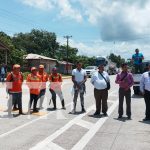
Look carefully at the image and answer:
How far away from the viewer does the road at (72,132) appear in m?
8.56

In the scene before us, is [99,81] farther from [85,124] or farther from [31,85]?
[31,85]

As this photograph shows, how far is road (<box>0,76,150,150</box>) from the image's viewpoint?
8.56 m

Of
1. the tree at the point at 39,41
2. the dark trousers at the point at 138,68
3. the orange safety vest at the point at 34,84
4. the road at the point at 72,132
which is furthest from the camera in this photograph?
the tree at the point at 39,41

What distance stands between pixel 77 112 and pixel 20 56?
55583mm

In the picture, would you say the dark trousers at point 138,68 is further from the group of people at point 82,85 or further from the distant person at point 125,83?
the distant person at point 125,83

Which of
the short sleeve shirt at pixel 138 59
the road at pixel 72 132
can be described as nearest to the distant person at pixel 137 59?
the short sleeve shirt at pixel 138 59

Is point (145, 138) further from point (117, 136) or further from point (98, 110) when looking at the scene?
point (98, 110)

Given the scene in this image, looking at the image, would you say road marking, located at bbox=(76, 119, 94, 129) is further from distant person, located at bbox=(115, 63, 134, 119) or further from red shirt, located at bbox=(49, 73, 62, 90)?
red shirt, located at bbox=(49, 73, 62, 90)

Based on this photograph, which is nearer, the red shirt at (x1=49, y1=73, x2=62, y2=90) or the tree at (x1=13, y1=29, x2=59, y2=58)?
the red shirt at (x1=49, y1=73, x2=62, y2=90)

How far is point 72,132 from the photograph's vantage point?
33.3ft

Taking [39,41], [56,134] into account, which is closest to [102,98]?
[56,134]

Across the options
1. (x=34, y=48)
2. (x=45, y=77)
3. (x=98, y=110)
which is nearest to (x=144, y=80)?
(x=98, y=110)

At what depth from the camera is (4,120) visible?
485 inches

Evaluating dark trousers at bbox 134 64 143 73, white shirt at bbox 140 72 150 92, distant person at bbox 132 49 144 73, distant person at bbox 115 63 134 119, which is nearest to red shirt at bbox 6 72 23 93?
distant person at bbox 115 63 134 119
